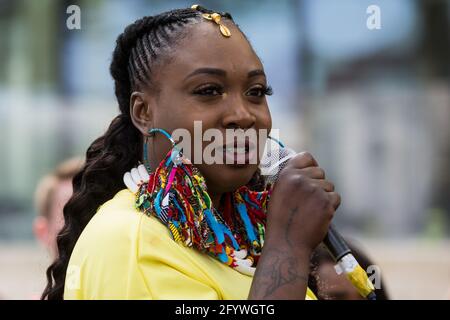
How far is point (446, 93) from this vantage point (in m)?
10.1

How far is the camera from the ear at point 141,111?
238 cm

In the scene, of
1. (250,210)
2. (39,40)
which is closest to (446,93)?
(39,40)

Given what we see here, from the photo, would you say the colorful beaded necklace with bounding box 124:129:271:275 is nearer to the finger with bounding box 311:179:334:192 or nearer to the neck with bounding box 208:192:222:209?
the neck with bounding box 208:192:222:209

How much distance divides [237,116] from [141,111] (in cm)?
35

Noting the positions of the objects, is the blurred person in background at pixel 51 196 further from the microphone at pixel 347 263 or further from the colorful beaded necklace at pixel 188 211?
the microphone at pixel 347 263

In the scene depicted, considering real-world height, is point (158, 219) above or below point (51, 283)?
above

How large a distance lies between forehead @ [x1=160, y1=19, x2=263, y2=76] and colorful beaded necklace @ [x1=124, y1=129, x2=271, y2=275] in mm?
232

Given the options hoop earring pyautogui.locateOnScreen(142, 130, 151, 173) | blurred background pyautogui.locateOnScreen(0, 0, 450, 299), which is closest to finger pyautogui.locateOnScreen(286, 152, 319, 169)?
hoop earring pyautogui.locateOnScreen(142, 130, 151, 173)

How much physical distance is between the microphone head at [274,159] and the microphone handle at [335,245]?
24cm

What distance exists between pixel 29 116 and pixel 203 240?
8.05 m

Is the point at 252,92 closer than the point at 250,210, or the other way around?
the point at 252,92

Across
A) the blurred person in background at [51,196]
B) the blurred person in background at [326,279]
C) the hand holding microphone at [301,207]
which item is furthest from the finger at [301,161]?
the blurred person in background at [51,196]

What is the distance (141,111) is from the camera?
2.42 meters
